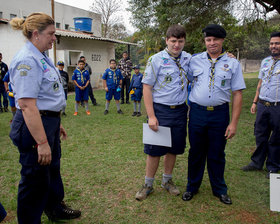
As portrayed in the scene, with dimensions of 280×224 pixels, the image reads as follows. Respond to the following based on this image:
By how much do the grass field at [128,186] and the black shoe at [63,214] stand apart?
0.28 feet

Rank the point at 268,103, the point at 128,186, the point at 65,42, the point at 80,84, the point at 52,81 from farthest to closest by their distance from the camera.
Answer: the point at 65,42 → the point at 80,84 → the point at 268,103 → the point at 128,186 → the point at 52,81

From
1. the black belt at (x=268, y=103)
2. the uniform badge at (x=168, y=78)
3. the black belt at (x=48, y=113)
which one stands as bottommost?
the black belt at (x=268, y=103)

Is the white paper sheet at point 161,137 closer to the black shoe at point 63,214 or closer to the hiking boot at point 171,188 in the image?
the hiking boot at point 171,188

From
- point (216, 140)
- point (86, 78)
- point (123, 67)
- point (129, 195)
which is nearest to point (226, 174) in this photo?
point (216, 140)

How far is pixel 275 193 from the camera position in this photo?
2162 mm

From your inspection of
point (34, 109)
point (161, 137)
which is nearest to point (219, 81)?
point (161, 137)

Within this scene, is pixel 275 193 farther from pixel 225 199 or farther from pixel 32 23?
pixel 32 23

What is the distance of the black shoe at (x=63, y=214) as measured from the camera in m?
2.71

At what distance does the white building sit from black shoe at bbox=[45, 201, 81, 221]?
22.9 feet

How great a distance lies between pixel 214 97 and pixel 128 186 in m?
1.71

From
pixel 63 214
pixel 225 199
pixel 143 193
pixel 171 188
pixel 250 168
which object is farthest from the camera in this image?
pixel 250 168

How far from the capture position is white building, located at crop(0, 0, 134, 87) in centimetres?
1338

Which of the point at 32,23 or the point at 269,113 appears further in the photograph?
the point at 269,113

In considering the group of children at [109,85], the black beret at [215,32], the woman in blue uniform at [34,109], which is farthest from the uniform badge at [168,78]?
the group of children at [109,85]
